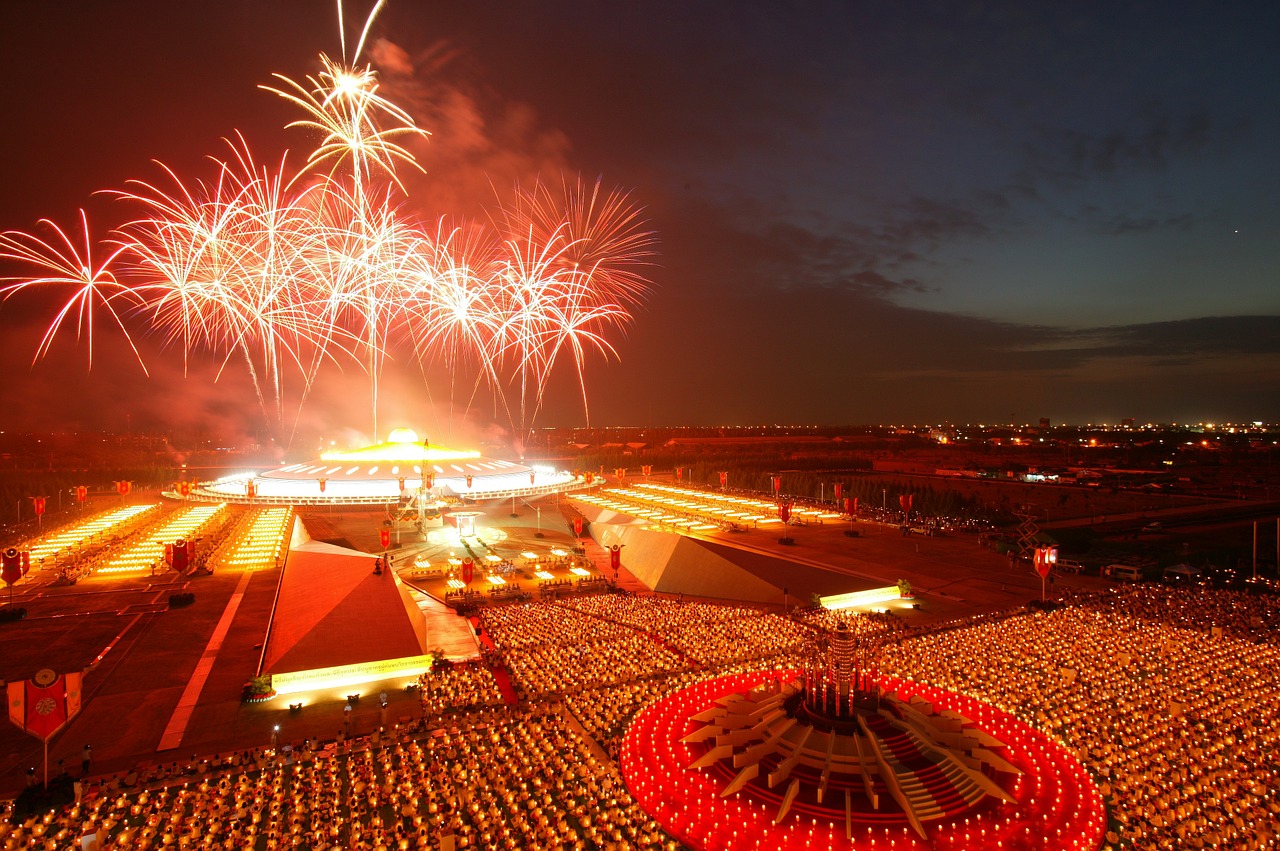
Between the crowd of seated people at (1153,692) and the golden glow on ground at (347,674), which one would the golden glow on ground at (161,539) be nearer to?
the golden glow on ground at (347,674)

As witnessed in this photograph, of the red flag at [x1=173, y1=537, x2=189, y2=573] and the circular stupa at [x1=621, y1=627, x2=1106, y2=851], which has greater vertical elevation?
the red flag at [x1=173, y1=537, x2=189, y2=573]

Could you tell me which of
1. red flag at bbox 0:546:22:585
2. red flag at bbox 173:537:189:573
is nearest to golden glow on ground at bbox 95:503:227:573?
red flag at bbox 173:537:189:573

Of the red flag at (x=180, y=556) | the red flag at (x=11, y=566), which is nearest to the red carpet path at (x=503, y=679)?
the red flag at (x=180, y=556)

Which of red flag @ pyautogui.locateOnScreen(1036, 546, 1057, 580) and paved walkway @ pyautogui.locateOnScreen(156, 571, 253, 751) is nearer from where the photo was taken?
paved walkway @ pyautogui.locateOnScreen(156, 571, 253, 751)

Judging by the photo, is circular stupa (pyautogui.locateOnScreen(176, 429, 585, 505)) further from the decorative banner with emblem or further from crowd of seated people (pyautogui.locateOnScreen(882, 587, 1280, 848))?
crowd of seated people (pyautogui.locateOnScreen(882, 587, 1280, 848))

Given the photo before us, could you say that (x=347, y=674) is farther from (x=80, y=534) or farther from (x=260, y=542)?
(x=80, y=534)

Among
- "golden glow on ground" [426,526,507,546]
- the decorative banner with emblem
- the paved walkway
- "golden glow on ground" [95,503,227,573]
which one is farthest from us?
"golden glow on ground" [426,526,507,546]

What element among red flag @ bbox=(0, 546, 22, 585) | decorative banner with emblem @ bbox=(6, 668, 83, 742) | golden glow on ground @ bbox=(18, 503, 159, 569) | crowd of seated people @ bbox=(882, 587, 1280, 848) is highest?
red flag @ bbox=(0, 546, 22, 585)

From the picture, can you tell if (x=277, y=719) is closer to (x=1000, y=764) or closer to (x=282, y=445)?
(x=1000, y=764)
